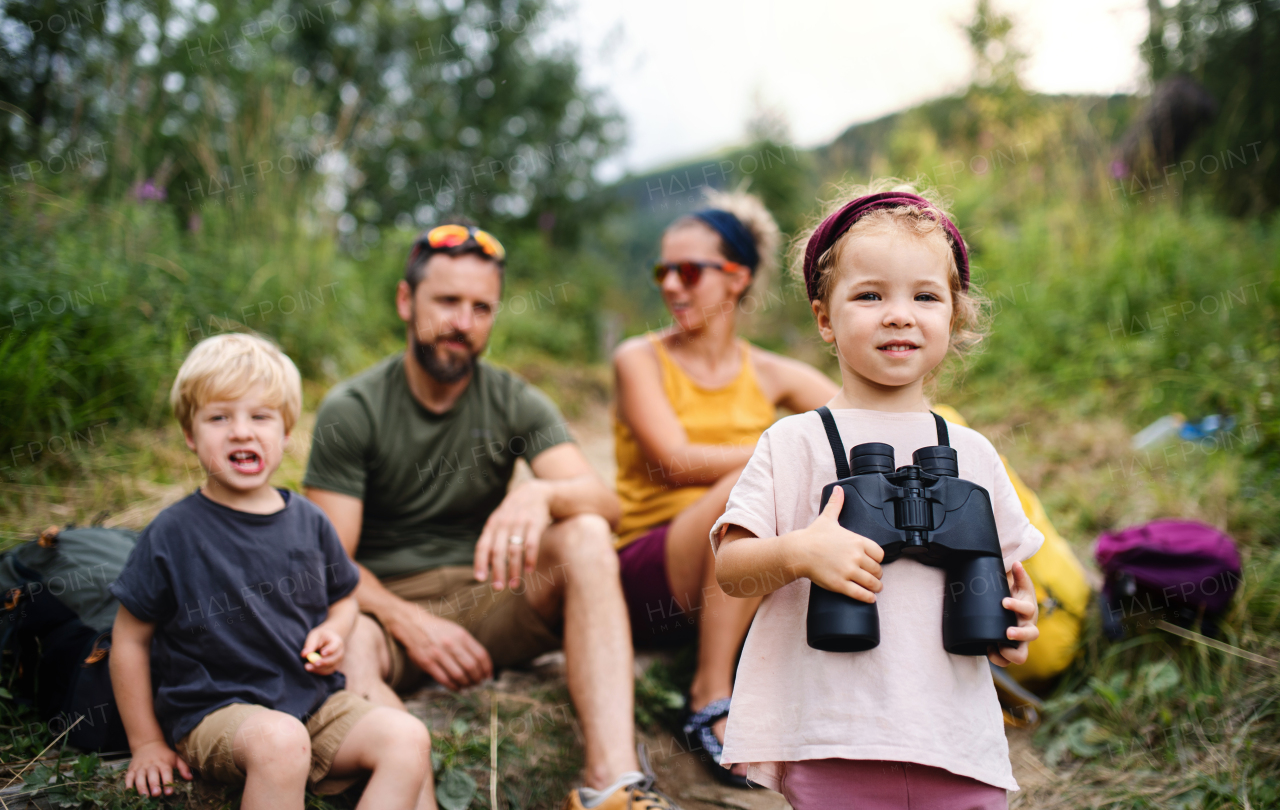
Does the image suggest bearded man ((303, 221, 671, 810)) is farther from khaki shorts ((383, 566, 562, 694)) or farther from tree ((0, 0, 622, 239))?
tree ((0, 0, 622, 239))

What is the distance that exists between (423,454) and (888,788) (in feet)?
5.48

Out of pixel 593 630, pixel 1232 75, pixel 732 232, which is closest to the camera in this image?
pixel 593 630

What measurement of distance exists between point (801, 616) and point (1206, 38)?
7.78 metres

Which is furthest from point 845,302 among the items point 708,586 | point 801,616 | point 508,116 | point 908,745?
point 508,116

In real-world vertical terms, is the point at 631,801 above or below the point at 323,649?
below

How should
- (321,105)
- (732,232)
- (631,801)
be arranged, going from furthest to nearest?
1. (321,105)
2. (732,232)
3. (631,801)

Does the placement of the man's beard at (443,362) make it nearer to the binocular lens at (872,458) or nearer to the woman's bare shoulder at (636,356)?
the woman's bare shoulder at (636,356)

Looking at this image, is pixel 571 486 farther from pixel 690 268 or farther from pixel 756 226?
pixel 756 226

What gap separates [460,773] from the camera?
1915 mm

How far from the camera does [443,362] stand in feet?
7.71

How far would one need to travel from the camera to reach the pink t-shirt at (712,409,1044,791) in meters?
1.14

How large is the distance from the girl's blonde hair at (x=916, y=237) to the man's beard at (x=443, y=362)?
1.21m

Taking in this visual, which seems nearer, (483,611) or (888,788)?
(888,788)

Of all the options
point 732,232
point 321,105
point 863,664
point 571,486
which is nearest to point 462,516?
point 571,486
